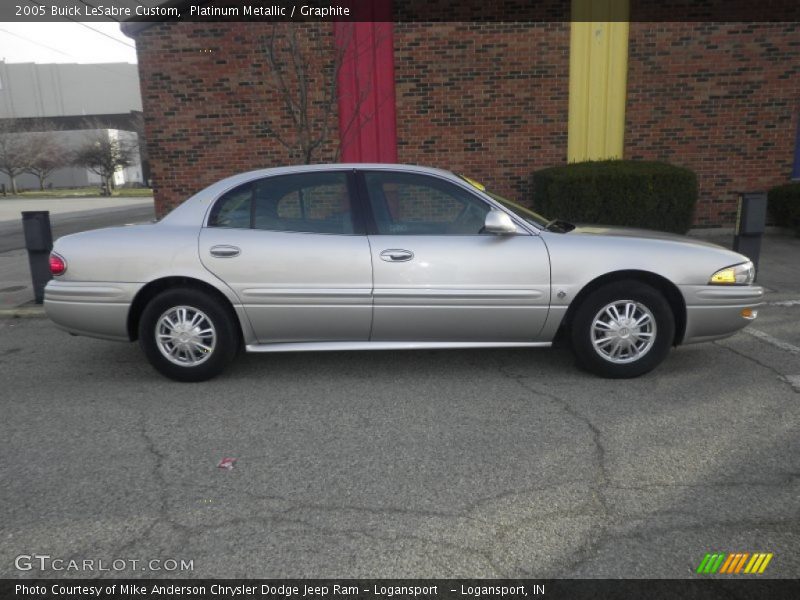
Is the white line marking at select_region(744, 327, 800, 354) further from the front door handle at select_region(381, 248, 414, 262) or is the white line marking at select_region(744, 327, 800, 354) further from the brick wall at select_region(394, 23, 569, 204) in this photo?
the brick wall at select_region(394, 23, 569, 204)

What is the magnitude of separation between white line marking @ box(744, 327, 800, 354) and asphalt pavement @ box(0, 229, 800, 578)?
7.7 inches

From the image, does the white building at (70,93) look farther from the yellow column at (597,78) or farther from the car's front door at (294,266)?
the car's front door at (294,266)

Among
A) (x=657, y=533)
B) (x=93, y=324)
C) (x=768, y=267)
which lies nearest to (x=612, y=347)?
(x=657, y=533)

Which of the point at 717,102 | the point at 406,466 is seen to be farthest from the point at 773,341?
the point at 717,102

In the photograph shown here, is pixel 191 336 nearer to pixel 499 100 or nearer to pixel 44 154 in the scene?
pixel 499 100

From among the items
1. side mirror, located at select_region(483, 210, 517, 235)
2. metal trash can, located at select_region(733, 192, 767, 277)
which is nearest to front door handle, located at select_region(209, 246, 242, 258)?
side mirror, located at select_region(483, 210, 517, 235)

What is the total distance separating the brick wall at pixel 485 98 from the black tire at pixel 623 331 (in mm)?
6649

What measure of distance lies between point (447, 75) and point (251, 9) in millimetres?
3419

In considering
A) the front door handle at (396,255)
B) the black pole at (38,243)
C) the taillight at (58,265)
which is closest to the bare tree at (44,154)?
the black pole at (38,243)

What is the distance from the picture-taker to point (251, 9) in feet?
32.9

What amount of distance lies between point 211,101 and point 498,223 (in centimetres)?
795

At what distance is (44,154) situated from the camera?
44.5m

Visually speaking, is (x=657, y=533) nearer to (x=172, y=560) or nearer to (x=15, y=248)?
(x=172, y=560)

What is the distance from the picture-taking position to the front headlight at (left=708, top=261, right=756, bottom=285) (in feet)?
14.2
